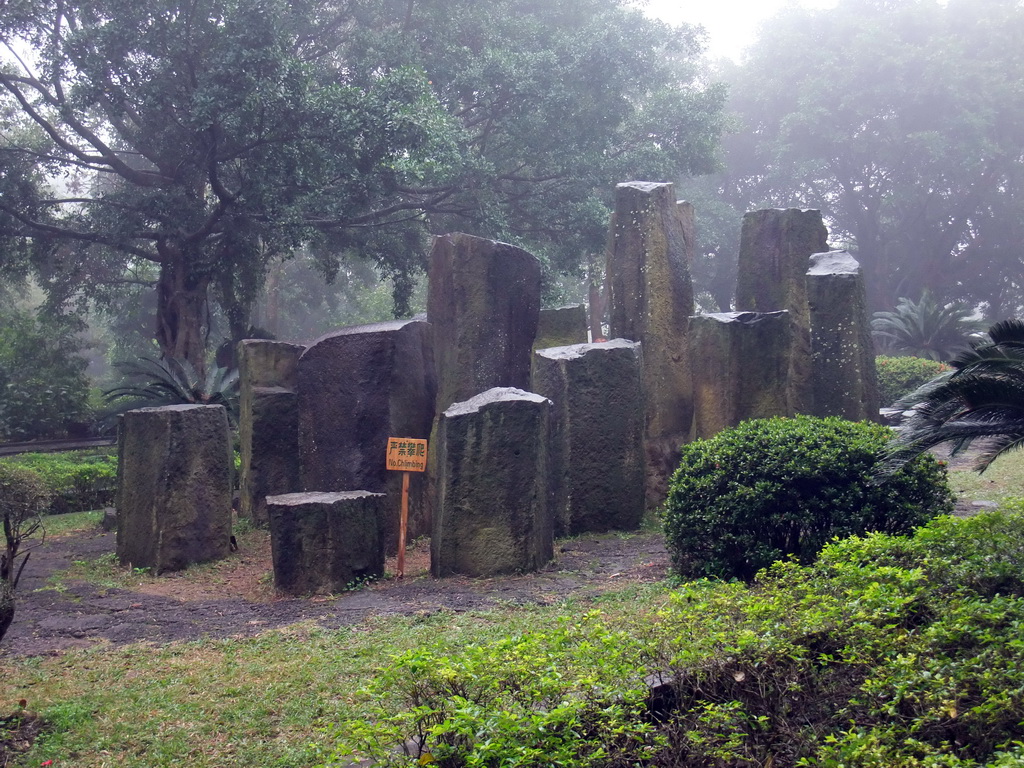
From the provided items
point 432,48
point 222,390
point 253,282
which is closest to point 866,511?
point 222,390

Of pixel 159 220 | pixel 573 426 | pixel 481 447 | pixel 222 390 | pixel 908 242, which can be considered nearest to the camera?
pixel 481 447

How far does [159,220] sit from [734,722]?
15.6 meters

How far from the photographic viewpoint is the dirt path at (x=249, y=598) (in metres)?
6.61

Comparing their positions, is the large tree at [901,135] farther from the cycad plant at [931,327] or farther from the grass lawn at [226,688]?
the grass lawn at [226,688]

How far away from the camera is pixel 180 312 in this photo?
58.6ft

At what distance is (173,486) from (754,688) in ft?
21.4

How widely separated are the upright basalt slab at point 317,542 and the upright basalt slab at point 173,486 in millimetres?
1628

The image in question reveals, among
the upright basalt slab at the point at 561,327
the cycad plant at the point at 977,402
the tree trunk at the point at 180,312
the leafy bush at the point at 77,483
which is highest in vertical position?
the tree trunk at the point at 180,312

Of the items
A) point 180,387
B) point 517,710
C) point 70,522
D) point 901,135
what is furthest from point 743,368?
point 901,135

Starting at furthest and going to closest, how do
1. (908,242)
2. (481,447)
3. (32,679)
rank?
(908,242) → (481,447) → (32,679)

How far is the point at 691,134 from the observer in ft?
72.8

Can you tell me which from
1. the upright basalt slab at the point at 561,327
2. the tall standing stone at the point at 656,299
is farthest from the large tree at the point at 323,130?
the tall standing stone at the point at 656,299

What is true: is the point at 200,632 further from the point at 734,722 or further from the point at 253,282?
the point at 253,282

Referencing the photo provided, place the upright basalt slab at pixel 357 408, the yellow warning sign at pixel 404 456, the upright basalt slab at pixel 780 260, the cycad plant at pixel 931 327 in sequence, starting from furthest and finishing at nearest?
the cycad plant at pixel 931 327
the upright basalt slab at pixel 780 260
the upright basalt slab at pixel 357 408
the yellow warning sign at pixel 404 456
